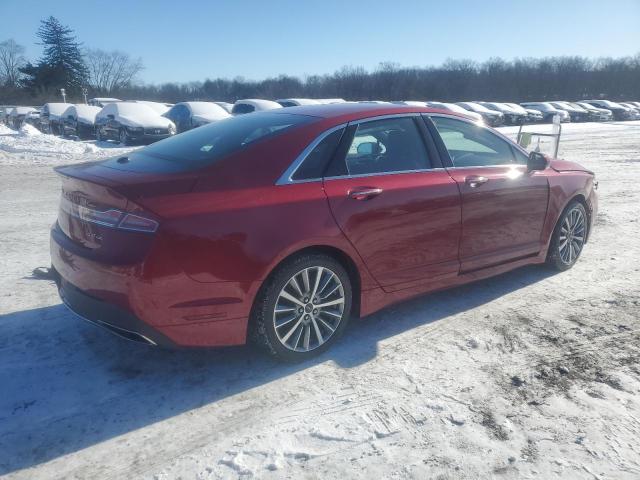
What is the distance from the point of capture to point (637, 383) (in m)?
3.12

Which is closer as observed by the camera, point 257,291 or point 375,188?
point 257,291

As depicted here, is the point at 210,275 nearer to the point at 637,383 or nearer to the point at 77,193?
the point at 77,193

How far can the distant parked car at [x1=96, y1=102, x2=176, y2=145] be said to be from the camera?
17.8 metres

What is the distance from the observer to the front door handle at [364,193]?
339cm

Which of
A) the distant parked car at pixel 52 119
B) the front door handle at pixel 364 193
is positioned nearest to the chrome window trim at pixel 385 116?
the front door handle at pixel 364 193

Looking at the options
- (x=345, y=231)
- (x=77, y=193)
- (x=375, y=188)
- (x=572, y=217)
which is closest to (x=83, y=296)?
(x=77, y=193)

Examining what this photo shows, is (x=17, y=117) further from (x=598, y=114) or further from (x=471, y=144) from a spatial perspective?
(x=598, y=114)

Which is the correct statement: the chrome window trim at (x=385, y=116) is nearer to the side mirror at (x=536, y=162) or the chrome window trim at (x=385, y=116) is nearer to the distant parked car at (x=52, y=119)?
the side mirror at (x=536, y=162)

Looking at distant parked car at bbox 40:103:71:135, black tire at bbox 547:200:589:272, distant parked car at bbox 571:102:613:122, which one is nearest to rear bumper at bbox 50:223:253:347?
black tire at bbox 547:200:589:272

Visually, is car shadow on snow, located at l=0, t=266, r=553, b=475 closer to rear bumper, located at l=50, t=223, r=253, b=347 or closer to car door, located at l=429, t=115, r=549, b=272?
rear bumper, located at l=50, t=223, r=253, b=347

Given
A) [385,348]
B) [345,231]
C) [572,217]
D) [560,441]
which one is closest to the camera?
[560,441]

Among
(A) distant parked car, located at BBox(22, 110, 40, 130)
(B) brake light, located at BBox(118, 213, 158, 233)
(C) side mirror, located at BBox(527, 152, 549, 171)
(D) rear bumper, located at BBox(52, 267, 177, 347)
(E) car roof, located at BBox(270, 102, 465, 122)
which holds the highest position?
(E) car roof, located at BBox(270, 102, 465, 122)

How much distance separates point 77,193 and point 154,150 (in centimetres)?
72

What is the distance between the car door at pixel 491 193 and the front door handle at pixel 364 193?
845mm
